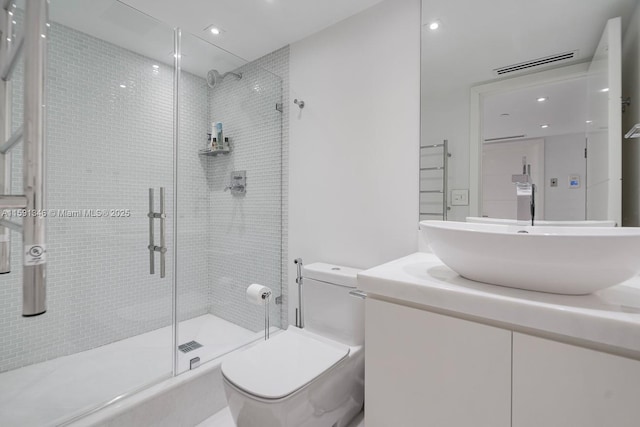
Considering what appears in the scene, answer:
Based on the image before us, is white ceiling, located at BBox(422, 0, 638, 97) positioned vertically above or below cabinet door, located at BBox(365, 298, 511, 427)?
above

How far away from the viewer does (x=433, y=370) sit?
852 mm

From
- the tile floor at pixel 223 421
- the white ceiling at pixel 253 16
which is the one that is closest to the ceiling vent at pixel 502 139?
the white ceiling at pixel 253 16

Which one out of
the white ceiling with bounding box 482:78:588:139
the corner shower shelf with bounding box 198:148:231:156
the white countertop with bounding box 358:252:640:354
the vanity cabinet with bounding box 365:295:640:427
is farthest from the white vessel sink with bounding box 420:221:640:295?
the corner shower shelf with bounding box 198:148:231:156

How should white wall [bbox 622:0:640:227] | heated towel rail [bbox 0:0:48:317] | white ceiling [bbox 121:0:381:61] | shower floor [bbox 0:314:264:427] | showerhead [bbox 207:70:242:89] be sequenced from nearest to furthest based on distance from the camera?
1. heated towel rail [bbox 0:0:48:317]
2. white wall [bbox 622:0:640:227]
3. shower floor [bbox 0:314:264:427]
4. white ceiling [bbox 121:0:381:61]
5. showerhead [bbox 207:70:242:89]

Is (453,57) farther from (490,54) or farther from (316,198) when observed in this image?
(316,198)

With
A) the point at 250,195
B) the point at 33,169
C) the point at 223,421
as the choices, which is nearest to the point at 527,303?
the point at 33,169

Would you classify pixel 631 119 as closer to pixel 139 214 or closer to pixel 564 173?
pixel 564 173

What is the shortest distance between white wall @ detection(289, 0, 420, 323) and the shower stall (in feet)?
0.90

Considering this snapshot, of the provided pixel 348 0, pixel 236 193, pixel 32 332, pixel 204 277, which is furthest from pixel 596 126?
pixel 32 332

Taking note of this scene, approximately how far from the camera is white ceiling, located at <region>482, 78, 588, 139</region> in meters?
1.21

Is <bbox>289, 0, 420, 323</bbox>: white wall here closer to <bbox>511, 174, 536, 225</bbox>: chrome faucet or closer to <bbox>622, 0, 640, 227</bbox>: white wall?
<bbox>511, 174, 536, 225</bbox>: chrome faucet

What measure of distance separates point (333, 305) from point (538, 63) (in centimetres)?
150

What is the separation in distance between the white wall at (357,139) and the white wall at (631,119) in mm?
789

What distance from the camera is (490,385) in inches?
30.1
